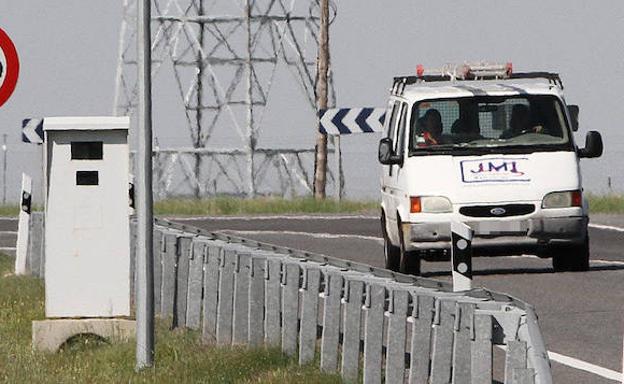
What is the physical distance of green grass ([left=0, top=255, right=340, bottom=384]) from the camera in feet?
44.0

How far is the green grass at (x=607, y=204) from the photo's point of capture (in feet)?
135

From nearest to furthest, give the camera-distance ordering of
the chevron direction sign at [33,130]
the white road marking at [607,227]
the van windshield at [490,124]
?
the van windshield at [490,124] → the white road marking at [607,227] → the chevron direction sign at [33,130]

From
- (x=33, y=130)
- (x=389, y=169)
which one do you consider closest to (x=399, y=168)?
(x=389, y=169)

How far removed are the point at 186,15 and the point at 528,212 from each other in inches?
1838

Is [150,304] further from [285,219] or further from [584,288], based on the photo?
[285,219]

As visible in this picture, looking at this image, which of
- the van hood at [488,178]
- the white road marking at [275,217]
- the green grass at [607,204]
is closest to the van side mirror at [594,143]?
the van hood at [488,178]

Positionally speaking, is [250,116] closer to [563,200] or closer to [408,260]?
[408,260]

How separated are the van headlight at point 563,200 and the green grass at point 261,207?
2130cm

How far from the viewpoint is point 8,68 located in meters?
16.1

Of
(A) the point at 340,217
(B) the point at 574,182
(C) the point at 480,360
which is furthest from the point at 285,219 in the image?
(C) the point at 480,360

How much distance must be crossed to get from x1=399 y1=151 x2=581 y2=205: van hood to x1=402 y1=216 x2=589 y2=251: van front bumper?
0.86ft

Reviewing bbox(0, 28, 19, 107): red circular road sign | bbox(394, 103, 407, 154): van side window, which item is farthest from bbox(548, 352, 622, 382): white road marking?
bbox(394, 103, 407, 154): van side window

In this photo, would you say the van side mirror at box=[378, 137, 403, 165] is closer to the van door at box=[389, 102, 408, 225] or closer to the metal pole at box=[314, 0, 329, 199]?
the van door at box=[389, 102, 408, 225]

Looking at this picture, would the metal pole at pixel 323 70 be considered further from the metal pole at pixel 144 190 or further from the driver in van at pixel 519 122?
the metal pole at pixel 144 190
